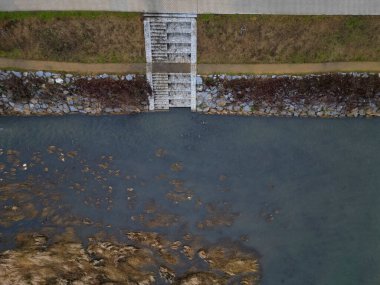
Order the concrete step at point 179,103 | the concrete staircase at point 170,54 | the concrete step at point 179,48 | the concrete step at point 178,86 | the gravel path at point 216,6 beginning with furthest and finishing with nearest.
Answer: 1. the concrete step at point 179,103
2. the concrete step at point 178,86
3. the concrete step at point 179,48
4. the concrete staircase at point 170,54
5. the gravel path at point 216,6

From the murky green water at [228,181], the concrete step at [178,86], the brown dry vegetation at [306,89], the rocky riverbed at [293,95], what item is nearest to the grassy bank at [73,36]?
the concrete step at [178,86]

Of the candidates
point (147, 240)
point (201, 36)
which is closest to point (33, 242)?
point (147, 240)

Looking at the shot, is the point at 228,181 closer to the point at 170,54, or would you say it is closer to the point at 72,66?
the point at 170,54

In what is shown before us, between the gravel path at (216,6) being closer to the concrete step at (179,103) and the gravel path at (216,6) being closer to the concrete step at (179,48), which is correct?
the concrete step at (179,48)

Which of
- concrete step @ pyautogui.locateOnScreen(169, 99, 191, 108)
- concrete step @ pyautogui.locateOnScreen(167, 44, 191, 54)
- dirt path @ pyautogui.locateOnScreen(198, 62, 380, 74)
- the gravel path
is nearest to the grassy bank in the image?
the gravel path

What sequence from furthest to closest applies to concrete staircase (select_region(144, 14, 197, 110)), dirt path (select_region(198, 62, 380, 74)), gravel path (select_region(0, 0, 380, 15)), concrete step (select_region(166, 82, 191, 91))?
concrete step (select_region(166, 82, 191, 91)), dirt path (select_region(198, 62, 380, 74)), concrete staircase (select_region(144, 14, 197, 110)), gravel path (select_region(0, 0, 380, 15))

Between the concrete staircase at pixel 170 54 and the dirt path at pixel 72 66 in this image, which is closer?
the concrete staircase at pixel 170 54

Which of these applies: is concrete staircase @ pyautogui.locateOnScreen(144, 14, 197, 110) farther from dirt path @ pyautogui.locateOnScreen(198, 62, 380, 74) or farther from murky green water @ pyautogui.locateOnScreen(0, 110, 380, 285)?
dirt path @ pyautogui.locateOnScreen(198, 62, 380, 74)
